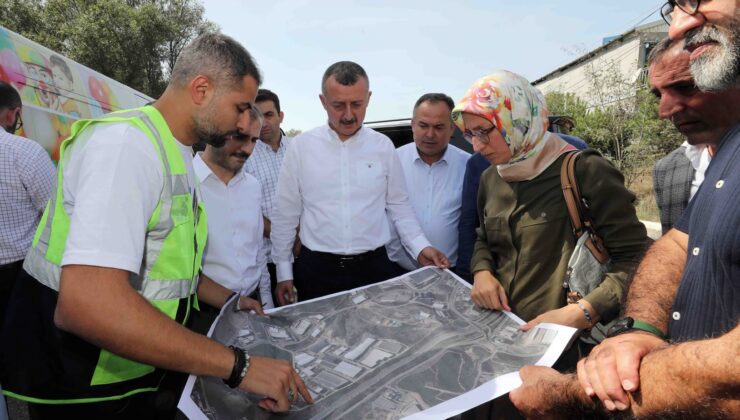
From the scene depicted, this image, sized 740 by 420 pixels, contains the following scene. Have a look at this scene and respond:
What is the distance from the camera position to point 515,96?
2.22 m

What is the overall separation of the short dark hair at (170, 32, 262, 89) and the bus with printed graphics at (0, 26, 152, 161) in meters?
4.19

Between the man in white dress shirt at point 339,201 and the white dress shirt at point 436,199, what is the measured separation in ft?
1.12

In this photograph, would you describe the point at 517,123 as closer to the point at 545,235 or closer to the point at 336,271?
the point at 545,235

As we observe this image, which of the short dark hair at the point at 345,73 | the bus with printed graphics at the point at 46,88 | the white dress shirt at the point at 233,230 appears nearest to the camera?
the white dress shirt at the point at 233,230

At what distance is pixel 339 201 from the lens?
3.13 m

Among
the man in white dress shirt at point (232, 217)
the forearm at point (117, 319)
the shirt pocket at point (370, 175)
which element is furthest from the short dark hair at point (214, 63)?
the shirt pocket at point (370, 175)

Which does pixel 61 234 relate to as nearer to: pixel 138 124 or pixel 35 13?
pixel 138 124

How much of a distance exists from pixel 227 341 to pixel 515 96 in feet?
5.36

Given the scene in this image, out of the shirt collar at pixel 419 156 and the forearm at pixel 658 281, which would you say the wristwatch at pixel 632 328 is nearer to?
Answer: the forearm at pixel 658 281

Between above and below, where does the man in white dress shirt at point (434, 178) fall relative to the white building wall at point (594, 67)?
below

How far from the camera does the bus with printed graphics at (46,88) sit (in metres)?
4.83

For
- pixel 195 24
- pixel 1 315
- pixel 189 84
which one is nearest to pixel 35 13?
pixel 195 24

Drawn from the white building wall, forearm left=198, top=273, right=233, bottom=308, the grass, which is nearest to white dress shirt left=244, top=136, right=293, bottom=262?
forearm left=198, top=273, right=233, bottom=308

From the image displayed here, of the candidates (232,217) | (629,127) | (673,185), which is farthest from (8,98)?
(629,127)
